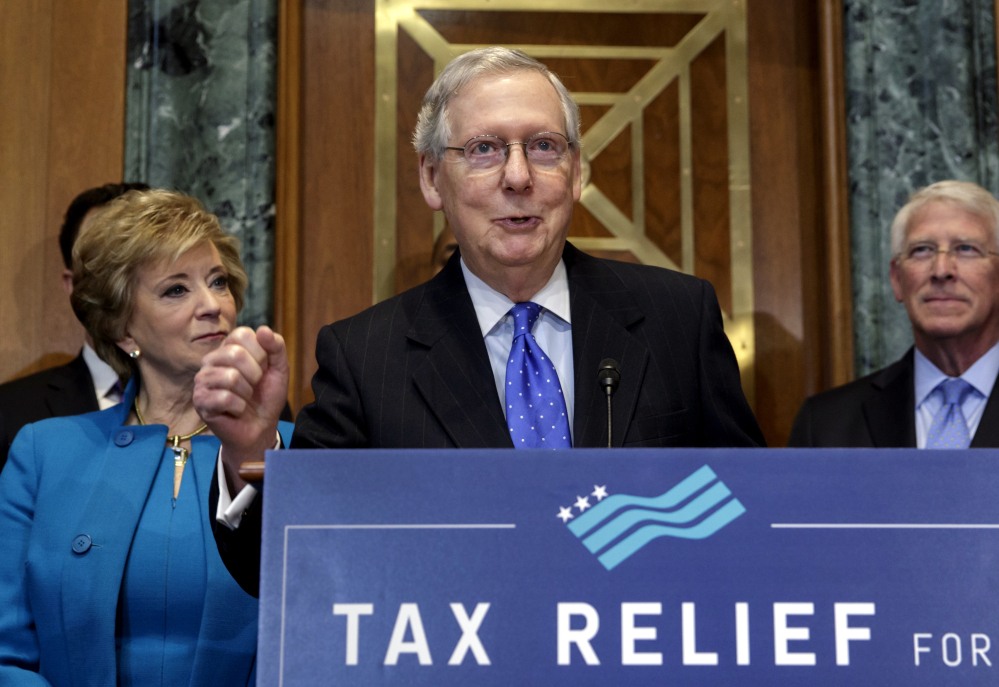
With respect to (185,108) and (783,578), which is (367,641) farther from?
(185,108)

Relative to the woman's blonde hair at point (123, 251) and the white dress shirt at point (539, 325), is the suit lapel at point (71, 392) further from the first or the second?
the white dress shirt at point (539, 325)

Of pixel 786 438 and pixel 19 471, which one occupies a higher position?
pixel 786 438

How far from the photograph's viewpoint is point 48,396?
10.1 ft

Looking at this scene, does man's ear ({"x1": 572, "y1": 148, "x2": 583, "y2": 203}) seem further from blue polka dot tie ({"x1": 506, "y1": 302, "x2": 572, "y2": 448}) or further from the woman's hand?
the woman's hand

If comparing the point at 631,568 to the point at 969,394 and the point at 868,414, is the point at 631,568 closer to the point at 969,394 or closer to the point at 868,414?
the point at 868,414

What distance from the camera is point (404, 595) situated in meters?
1.18

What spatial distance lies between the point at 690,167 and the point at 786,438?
0.97 metres

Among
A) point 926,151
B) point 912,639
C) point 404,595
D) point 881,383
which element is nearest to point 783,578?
point 912,639

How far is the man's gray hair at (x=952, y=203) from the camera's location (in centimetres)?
316

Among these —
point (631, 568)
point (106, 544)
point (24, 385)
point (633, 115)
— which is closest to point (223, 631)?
point (106, 544)

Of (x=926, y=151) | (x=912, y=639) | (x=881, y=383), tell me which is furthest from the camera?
(x=926, y=151)

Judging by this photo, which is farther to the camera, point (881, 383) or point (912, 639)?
point (881, 383)

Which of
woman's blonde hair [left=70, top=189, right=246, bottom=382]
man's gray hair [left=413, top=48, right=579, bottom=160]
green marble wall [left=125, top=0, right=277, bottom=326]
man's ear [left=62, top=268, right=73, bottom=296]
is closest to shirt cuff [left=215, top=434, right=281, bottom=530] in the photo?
man's gray hair [left=413, top=48, right=579, bottom=160]

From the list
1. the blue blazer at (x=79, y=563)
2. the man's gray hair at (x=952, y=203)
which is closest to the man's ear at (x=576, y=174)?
the blue blazer at (x=79, y=563)
